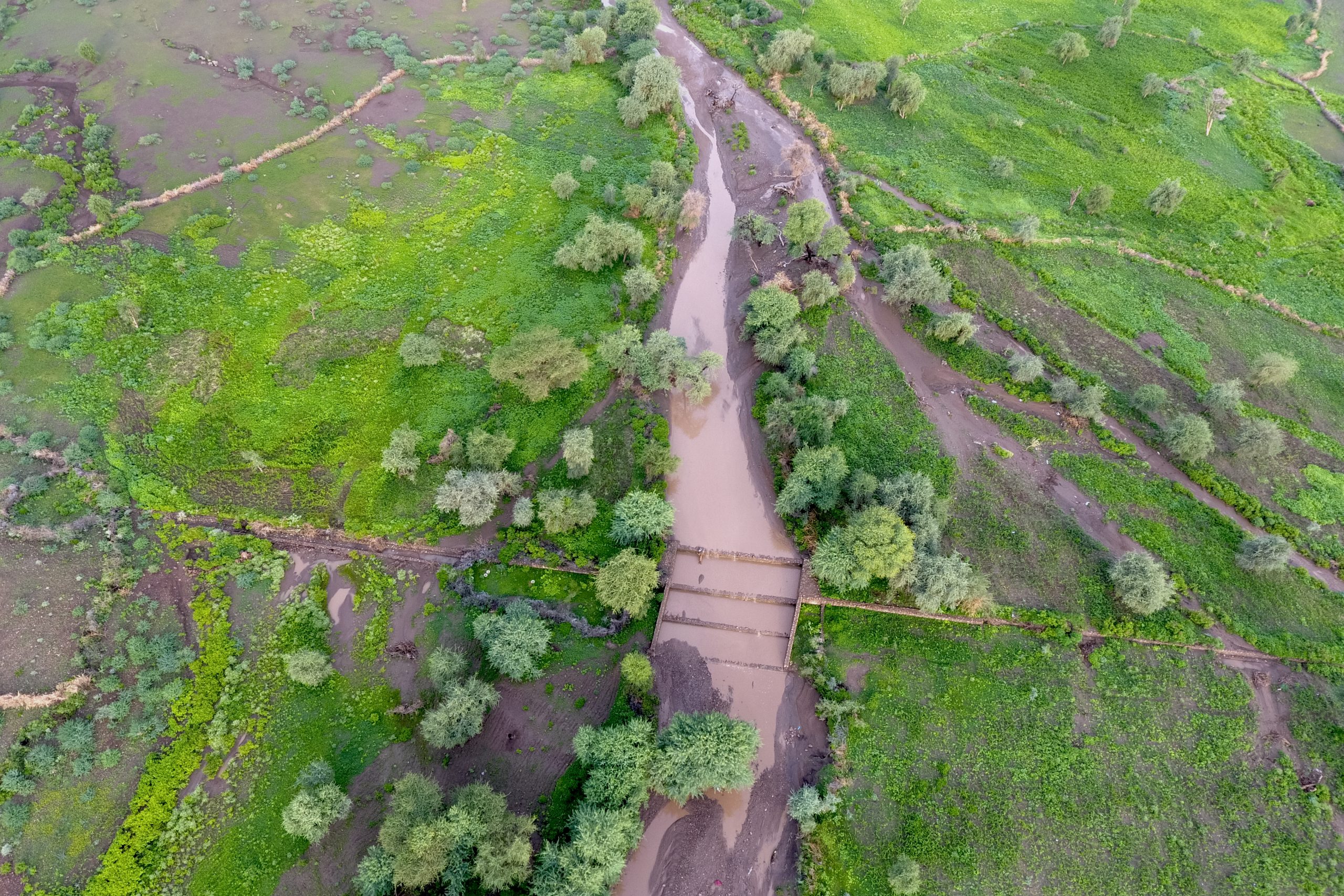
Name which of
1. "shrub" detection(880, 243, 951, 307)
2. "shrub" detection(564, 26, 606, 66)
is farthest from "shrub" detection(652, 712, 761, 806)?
"shrub" detection(564, 26, 606, 66)

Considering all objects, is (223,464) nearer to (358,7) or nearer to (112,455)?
(112,455)

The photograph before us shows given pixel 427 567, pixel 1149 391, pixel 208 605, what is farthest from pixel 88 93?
pixel 1149 391

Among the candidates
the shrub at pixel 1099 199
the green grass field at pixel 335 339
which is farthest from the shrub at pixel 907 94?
the green grass field at pixel 335 339

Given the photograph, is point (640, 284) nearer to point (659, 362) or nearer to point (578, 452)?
point (659, 362)

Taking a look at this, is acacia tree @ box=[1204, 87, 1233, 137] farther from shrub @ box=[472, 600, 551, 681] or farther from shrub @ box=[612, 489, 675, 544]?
shrub @ box=[472, 600, 551, 681]

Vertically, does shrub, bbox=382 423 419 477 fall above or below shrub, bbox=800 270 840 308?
below

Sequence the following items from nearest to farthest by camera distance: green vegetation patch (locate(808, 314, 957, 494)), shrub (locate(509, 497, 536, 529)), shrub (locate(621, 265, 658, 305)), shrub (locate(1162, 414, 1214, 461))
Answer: shrub (locate(509, 497, 536, 529)) < shrub (locate(1162, 414, 1214, 461)) < green vegetation patch (locate(808, 314, 957, 494)) < shrub (locate(621, 265, 658, 305))

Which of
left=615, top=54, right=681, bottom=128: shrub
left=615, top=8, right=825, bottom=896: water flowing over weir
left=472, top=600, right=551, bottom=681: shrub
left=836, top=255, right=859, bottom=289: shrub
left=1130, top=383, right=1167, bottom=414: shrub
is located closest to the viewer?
left=615, top=8, right=825, bottom=896: water flowing over weir
